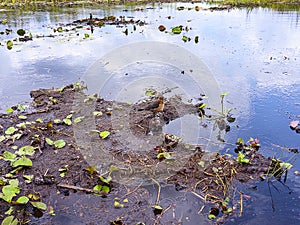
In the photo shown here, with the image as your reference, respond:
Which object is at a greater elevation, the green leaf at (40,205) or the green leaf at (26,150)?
the green leaf at (26,150)

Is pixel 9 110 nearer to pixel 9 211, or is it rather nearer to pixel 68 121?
pixel 68 121

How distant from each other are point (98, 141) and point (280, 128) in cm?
240

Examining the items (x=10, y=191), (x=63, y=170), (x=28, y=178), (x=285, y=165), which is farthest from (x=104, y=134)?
(x=285, y=165)

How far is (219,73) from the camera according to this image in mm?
5766

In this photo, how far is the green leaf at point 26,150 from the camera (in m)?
3.19

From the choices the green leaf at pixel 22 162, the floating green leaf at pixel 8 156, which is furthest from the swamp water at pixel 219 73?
the floating green leaf at pixel 8 156

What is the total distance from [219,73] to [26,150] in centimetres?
393

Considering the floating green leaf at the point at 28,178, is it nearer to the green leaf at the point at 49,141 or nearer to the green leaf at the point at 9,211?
Result: the green leaf at the point at 9,211

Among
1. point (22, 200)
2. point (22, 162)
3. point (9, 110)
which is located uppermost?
point (9, 110)

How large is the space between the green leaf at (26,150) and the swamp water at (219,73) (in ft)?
3.10

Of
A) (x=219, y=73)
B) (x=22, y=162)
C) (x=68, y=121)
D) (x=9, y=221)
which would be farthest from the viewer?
(x=219, y=73)

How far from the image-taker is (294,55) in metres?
6.89

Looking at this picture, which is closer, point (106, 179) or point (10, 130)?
point (106, 179)

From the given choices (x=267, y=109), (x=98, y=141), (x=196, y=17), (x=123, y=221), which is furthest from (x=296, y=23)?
(x=123, y=221)
